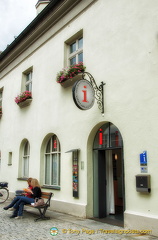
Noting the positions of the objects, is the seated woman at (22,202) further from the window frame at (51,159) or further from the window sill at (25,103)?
the window sill at (25,103)

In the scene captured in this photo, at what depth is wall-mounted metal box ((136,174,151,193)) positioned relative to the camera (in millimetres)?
5613

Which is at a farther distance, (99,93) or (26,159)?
(26,159)

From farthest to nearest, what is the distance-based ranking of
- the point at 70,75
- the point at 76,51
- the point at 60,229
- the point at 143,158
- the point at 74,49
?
the point at 74,49, the point at 76,51, the point at 70,75, the point at 60,229, the point at 143,158

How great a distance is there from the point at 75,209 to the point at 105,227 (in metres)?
1.62

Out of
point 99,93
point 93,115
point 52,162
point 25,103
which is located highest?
point 25,103

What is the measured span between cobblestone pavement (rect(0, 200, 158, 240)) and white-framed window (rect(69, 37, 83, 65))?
5.61 meters

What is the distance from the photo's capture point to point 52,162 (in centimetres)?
955

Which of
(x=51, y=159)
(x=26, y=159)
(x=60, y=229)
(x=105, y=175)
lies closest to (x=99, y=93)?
(x=105, y=175)

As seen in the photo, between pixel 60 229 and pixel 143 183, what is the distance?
2402 millimetres

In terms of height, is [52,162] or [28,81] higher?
[28,81]

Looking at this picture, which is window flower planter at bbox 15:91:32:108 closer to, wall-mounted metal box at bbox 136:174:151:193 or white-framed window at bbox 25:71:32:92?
Result: white-framed window at bbox 25:71:32:92

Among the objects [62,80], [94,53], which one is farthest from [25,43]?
[94,53]


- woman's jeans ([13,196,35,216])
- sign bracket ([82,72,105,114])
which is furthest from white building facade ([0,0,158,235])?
woman's jeans ([13,196,35,216])

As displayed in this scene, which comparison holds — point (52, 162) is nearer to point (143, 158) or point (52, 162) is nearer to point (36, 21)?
point (143, 158)
